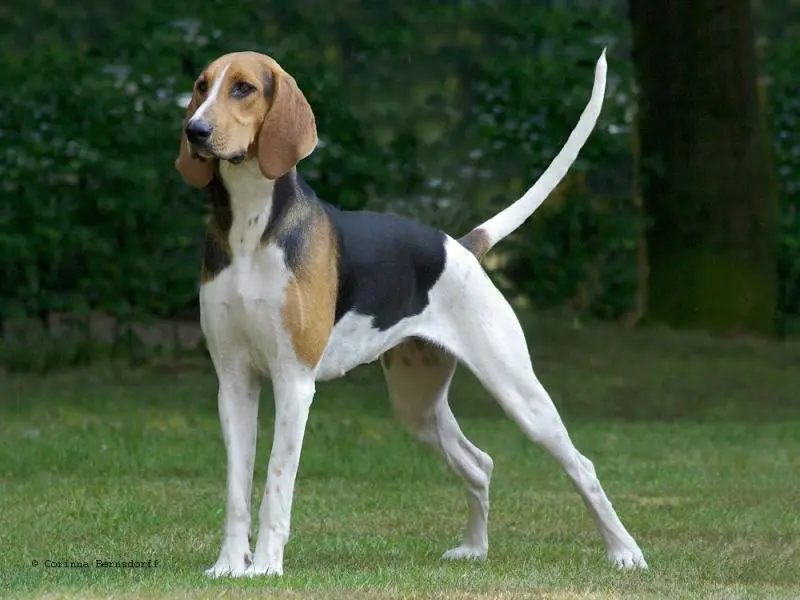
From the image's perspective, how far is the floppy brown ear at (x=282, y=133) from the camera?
6312 millimetres

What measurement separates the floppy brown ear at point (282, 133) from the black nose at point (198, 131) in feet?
0.87

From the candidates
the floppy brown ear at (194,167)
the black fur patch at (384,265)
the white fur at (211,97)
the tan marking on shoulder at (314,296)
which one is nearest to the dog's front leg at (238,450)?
the tan marking on shoulder at (314,296)

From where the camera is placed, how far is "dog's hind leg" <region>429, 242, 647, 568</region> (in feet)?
23.1

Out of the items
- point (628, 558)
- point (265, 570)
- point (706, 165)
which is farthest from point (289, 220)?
point (706, 165)

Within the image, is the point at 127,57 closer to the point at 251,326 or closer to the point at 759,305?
the point at 759,305

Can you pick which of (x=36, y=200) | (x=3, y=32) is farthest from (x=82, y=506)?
(x=3, y=32)

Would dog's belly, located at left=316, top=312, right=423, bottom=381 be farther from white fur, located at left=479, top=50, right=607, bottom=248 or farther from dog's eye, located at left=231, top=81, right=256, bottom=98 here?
dog's eye, located at left=231, top=81, right=256, bottom=98

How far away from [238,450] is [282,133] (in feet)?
3.89

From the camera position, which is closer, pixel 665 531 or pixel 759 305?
pixel 665 531

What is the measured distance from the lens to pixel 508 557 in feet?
24.6

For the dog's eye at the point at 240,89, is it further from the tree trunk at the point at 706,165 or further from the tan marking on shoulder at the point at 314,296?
the tree trunk at the point at 706,165

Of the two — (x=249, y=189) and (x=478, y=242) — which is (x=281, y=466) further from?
(x=478, y=242)

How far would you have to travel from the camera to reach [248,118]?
6.30 meters

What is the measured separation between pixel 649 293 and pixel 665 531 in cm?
642
